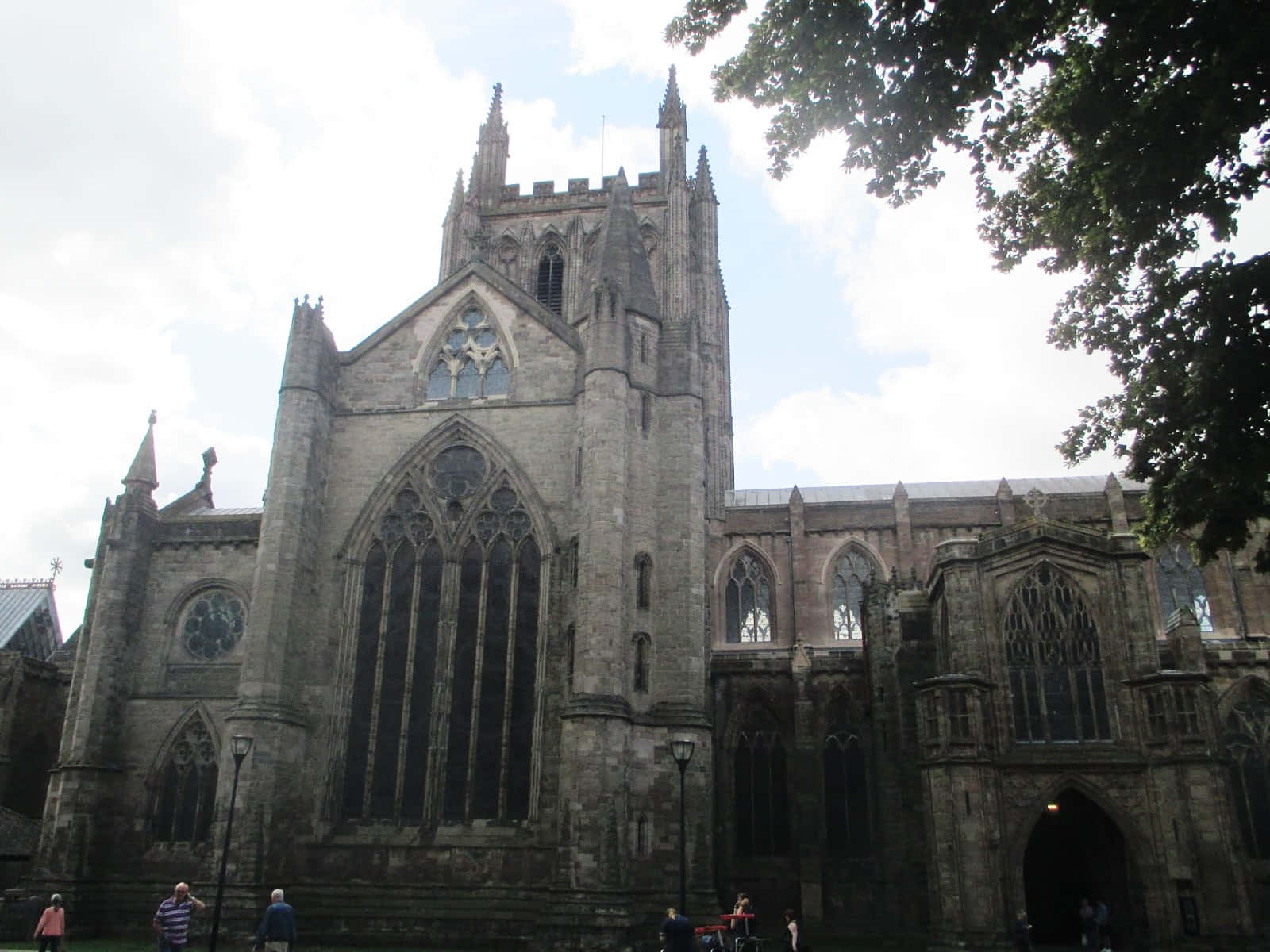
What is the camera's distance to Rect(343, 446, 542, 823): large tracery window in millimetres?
27203

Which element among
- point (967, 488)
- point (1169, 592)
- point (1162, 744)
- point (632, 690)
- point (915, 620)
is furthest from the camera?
point (967, 488)

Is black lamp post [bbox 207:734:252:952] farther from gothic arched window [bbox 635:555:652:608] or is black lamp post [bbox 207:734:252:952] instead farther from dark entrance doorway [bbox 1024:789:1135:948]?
dark entrance doorway [bbox 1024:789:1135:948]

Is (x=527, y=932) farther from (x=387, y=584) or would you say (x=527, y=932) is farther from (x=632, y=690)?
(x=387, y=584)

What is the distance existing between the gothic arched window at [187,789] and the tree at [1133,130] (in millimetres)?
23397

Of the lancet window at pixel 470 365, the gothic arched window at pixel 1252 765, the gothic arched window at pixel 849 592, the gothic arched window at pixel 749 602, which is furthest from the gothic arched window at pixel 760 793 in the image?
the lancet window at pixel 470 365

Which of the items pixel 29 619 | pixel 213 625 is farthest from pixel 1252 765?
pixel 29 619

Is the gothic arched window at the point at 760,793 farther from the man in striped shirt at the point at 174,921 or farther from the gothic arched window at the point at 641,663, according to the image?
the man in striped shirt at the point at 174,921

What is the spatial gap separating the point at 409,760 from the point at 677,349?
518 inches

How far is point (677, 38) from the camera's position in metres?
14.7

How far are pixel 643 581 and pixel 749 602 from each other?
48.5 ft

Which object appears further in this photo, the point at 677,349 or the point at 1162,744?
the point at 677,349

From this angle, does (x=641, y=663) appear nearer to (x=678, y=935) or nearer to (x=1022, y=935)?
(x=1022, y=935)

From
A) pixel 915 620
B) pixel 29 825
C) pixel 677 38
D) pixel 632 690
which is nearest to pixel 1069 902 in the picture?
pixel 915 620

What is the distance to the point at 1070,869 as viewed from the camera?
1135 inches
